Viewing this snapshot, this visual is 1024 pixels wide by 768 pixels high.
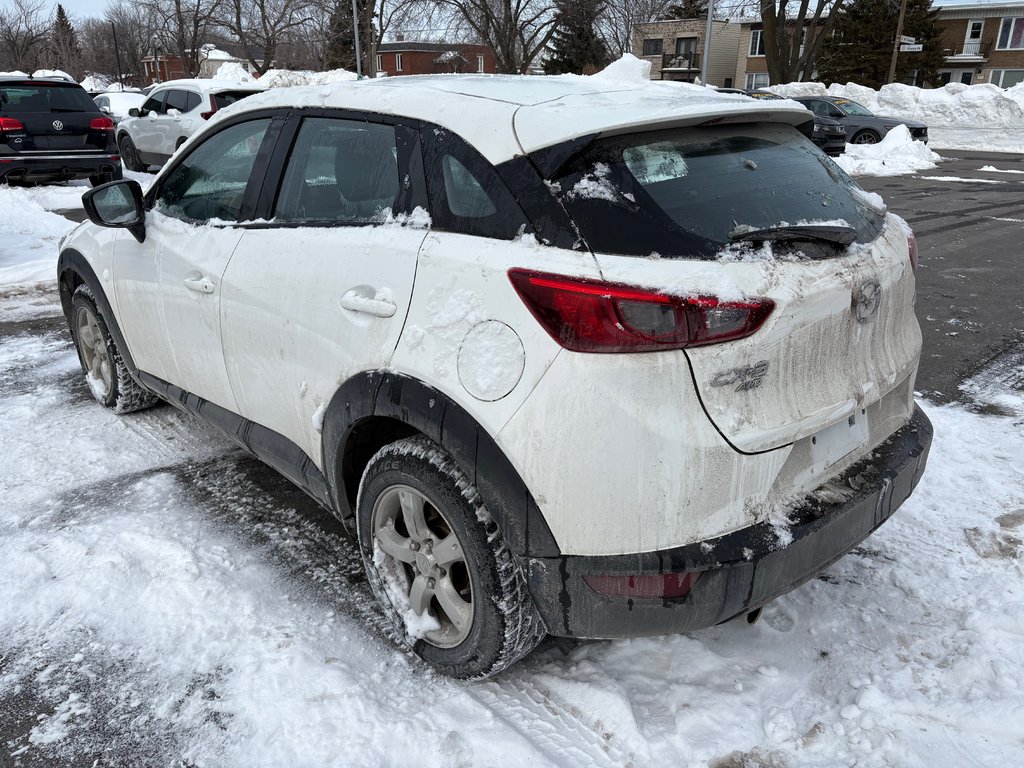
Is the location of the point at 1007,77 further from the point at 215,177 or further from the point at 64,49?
Result: the point at 64,49

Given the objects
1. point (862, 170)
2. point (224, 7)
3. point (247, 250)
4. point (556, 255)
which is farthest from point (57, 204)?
point (224, 7)

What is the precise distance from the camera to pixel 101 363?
458 cm

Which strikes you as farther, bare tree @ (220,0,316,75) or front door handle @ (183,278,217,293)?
bare tree @ (220,0,316,75)

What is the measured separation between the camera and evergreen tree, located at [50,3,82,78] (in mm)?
56062

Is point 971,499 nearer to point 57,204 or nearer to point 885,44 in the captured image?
point 57,204

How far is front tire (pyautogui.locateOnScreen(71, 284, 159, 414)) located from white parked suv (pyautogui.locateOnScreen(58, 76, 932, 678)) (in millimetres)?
1758

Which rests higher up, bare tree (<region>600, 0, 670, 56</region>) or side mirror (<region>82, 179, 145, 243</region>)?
bare tree (<region>600, 0, 670, 56</region>)

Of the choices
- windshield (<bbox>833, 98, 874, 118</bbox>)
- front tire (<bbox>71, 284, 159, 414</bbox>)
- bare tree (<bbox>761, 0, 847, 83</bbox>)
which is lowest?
front tire (<bbox>71, 284, 159, 414</bbox>)

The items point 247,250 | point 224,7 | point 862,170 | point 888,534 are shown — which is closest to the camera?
point 247,250

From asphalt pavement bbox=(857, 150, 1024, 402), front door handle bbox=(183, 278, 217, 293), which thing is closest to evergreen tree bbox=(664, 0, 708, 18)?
asphalt pavement bbox=(857, 150, 1024, 402)

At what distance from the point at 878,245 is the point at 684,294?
920mm

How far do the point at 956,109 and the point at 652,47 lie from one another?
113ft

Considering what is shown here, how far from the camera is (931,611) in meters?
2.72

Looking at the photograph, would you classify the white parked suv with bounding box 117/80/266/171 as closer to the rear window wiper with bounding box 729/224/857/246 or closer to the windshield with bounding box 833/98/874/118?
the rear window wiper with bounding box 729/224/857/246
